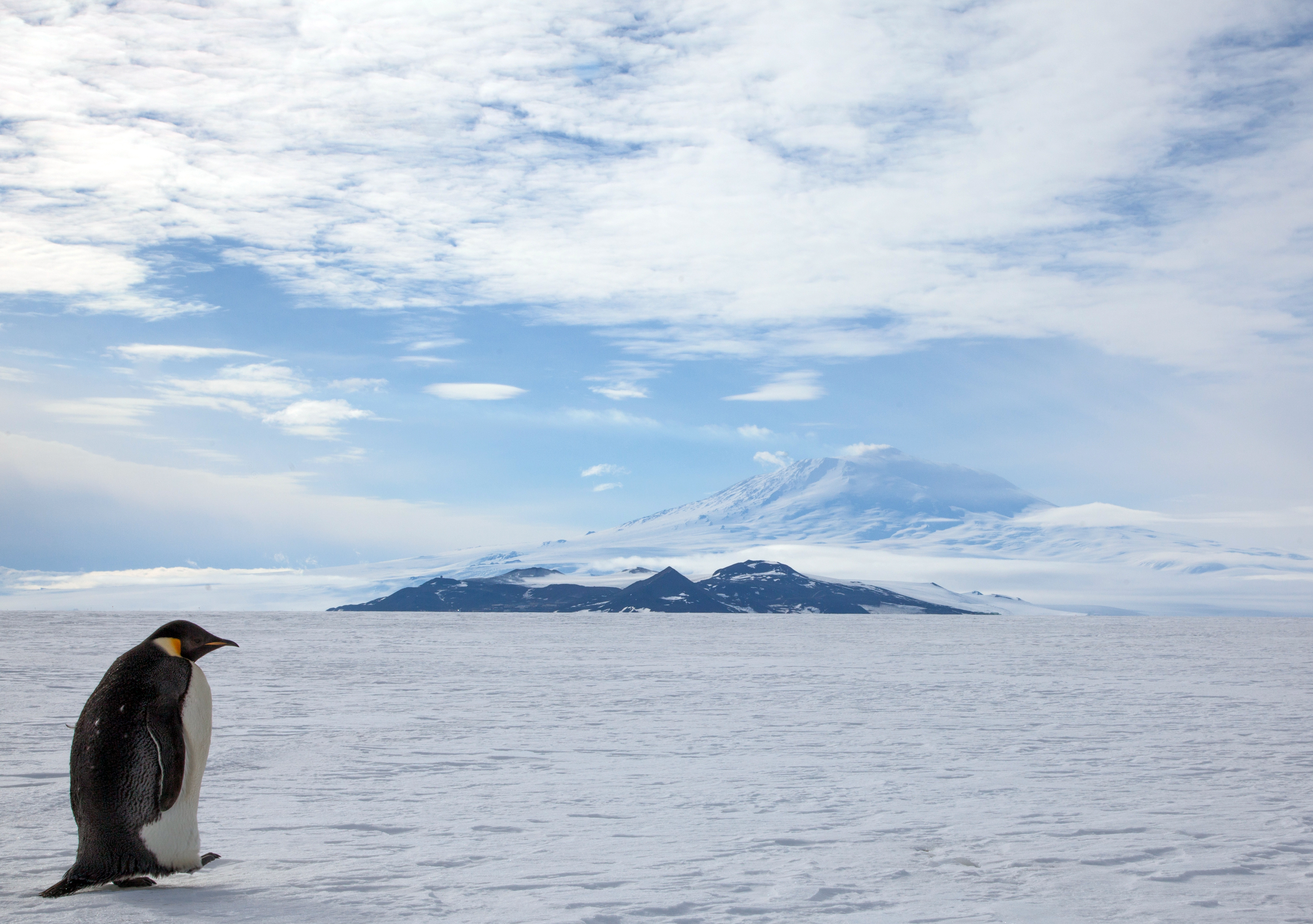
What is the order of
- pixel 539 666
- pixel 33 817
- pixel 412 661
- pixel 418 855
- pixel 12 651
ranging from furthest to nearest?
pixel 12 651
pixel 412 661
pixel 539 666
pixel 33 817
pixel 418 855

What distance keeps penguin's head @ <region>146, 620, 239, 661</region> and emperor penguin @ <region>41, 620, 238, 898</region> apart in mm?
12

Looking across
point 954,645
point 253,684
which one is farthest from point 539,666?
point 954,645

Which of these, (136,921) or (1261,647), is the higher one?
(136,921)

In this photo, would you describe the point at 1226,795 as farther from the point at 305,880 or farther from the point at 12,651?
the point at 12,651

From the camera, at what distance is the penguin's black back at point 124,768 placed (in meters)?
4.71

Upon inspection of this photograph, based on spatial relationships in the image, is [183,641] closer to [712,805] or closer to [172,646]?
[172,646]

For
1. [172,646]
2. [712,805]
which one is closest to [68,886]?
[172,646]

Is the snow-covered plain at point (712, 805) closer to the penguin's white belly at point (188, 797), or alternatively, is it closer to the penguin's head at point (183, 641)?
the penguin's white belly at point (188, 797)

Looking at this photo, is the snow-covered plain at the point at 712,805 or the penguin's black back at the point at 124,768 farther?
the snow-covered plain at the point at 712,805

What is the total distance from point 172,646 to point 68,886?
1.22 m

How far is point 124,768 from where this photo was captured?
15.4ft

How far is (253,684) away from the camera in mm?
19828

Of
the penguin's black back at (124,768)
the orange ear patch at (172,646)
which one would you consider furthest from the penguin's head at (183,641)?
the penguin's black back at (124,768)

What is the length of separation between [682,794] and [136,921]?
4.58 m
